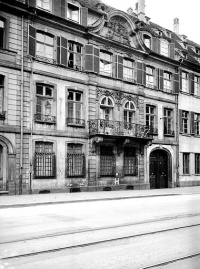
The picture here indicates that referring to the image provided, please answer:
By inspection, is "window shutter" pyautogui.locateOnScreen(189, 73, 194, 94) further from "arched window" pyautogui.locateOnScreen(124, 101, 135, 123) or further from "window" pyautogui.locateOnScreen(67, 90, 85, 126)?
"window" pyautogui.locateOnScreen(67, 90, 85, 126)

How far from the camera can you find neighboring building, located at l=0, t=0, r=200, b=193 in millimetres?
19906

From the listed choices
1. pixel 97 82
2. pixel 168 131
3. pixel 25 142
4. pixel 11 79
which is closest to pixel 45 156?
pixel 25 142

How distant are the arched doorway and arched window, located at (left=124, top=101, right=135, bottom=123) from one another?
3.78 metres

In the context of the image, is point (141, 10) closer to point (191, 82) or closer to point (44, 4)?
point (191, 82)

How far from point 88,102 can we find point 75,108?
112 centimetres

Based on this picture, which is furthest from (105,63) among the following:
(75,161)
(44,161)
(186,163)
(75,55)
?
(186,163)

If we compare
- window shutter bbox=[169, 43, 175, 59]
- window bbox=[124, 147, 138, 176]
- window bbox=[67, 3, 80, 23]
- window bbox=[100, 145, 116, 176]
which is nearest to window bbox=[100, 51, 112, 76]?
window bbox=[67, 3, 80, 23]

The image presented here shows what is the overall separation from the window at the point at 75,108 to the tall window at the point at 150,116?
22.8 ft

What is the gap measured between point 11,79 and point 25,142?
3.83 m

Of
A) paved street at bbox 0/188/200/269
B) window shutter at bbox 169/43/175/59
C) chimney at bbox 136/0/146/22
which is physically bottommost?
paved street at bbox 0/188/200/269

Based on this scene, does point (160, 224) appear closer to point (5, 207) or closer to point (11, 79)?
point (5, 207)

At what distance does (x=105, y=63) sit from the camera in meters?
25.0

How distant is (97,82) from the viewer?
78.7 ft

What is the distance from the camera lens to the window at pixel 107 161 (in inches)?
942
